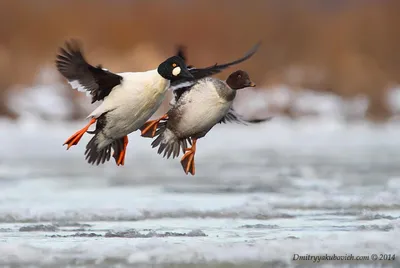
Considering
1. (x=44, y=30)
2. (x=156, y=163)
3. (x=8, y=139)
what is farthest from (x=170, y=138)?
(x=44, y=30)

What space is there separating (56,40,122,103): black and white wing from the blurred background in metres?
1.08

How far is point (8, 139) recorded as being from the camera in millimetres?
17438

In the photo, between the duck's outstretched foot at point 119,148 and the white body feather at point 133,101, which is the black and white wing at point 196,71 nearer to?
the white body feather at point 133,101

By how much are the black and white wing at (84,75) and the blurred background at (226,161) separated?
1078mm

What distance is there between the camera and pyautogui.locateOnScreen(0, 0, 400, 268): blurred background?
5836 mm

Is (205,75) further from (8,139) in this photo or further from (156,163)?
(8,139)

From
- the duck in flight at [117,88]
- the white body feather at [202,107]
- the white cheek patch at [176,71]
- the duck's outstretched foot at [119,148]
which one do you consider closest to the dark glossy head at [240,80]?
the white body feather at [202,107]

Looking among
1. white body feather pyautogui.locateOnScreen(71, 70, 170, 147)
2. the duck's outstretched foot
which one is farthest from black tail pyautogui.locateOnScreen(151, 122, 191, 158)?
white body feather pyautogui.locateOnScreen(71, 70, 170, 147)

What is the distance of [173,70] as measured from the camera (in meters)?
6.38

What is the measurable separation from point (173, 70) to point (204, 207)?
77.1 inches

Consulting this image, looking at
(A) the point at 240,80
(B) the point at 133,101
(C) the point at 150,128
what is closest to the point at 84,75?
(B) the point at 133,101

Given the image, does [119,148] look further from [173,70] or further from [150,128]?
[173,70]

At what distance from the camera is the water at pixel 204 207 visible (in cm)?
544

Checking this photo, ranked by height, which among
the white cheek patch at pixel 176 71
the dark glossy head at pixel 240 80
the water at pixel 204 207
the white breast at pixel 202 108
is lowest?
the water at pixel 204 207
